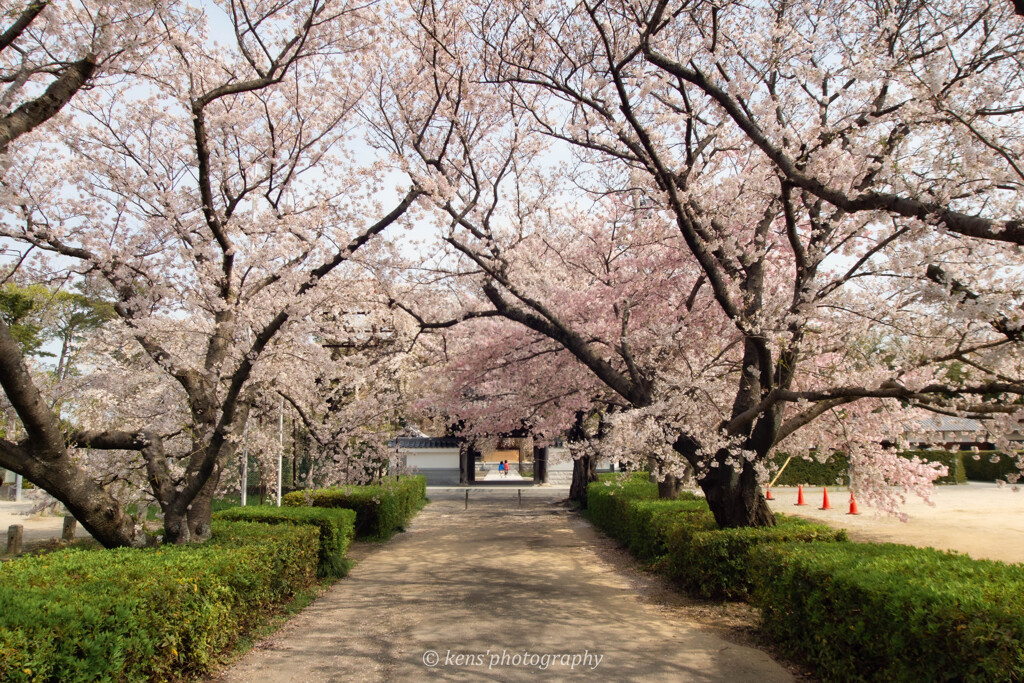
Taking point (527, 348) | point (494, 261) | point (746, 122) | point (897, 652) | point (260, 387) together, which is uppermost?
point (746, 122)

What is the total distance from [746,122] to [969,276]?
2.77 m

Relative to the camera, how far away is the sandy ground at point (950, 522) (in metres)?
12.9

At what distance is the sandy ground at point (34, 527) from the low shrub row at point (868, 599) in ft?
43.8

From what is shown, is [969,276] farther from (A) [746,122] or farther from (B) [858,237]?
(A) [746,122]

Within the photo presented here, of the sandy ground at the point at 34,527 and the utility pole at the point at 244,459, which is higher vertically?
the utility pole at the point at 244,459

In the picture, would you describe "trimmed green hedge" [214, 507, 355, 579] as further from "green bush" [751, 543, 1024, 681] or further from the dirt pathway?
"green bush" [751, 543, 1024, 681]

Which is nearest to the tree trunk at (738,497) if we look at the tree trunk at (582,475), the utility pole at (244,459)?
the utility pole at (244,459)

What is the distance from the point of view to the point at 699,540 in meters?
8.09

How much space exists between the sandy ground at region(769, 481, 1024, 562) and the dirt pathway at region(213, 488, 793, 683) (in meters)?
4.79

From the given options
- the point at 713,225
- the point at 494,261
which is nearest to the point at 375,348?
the point at 494,261

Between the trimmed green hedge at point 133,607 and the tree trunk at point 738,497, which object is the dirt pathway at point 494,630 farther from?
the tree trunk at point 738,497

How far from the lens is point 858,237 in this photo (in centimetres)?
843

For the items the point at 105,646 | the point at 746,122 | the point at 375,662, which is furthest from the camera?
the point at 746,122

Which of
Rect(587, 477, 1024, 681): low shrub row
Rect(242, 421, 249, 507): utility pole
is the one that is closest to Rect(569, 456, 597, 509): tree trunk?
Rect(242, 421, 249, 507): utility pole
